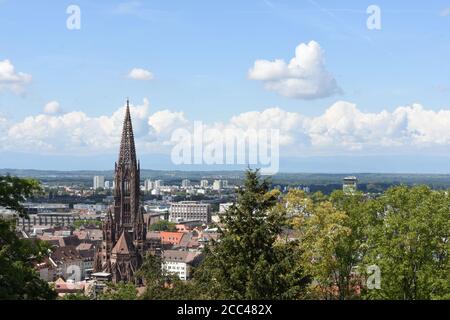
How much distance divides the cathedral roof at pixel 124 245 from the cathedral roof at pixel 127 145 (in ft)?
33.5

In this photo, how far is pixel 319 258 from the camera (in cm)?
2647

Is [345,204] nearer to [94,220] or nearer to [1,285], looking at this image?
[1,285]

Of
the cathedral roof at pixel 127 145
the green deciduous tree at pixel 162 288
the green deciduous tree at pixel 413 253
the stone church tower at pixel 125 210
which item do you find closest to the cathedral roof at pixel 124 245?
the stone church tower at pixel 125 210

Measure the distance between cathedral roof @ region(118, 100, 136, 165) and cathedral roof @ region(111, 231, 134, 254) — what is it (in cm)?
1021

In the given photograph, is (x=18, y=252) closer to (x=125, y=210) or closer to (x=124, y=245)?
(x=124, y=245)

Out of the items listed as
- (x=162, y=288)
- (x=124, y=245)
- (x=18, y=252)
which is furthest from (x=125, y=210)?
(x=18, y=252)

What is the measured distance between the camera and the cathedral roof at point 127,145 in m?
90.6

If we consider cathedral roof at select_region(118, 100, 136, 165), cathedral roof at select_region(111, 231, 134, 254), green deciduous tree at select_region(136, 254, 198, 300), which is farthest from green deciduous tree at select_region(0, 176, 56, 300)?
cathedral roof at select_region(118, 100, 136, 165)

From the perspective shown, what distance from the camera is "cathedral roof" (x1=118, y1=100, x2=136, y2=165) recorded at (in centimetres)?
9062

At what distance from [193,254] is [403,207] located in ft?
269

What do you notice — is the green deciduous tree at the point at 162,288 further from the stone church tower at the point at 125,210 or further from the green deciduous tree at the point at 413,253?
the stone church tower at the point at 125,210

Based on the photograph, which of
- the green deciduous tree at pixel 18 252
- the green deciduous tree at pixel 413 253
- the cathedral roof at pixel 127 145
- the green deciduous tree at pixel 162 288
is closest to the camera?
the green deciduous tree at pixel 18 252

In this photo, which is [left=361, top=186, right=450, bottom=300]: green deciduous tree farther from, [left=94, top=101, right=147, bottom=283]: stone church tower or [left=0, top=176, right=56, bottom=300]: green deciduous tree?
[left=94, top=101, right=147, bottom=283]: stone church tower
